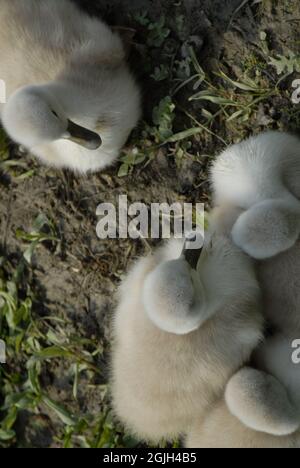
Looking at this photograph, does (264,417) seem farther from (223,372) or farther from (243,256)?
(243,256)

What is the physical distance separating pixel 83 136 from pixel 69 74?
322 millimetres

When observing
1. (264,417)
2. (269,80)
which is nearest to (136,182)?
(269,80)

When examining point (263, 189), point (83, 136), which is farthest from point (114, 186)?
point (263, 189)

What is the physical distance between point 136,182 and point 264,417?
1.39m

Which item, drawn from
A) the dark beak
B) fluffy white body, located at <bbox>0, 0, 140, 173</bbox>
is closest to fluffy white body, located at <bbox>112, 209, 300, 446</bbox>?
the dark beak

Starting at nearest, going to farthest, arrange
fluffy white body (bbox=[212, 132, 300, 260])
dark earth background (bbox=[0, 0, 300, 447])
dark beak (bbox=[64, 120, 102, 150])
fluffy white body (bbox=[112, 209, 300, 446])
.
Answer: fluffy white body (bbox=[112, 209, 300, 446]), fluffy white body (bbox=[212, 132, 300, 260]), dark beak (bbox=[64, 120, 102, 150]), dark earth background (bbox=[0, 0, 300, 447])

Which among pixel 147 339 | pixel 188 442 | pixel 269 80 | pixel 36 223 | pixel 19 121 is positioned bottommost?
pixel 188 442

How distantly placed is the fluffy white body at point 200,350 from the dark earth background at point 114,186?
26.0 inches

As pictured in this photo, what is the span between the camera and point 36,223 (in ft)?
11.2

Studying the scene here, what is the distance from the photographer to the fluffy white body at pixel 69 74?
9.12ft

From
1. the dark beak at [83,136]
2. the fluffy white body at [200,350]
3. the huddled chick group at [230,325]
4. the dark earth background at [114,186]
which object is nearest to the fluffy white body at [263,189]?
the huddled chick group at [230,325]

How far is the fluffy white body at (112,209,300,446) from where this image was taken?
2.25 meters

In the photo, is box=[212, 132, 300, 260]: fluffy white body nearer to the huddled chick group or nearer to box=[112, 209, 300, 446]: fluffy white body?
the huddled chick group

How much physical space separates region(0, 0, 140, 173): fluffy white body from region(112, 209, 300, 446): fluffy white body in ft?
2.39
